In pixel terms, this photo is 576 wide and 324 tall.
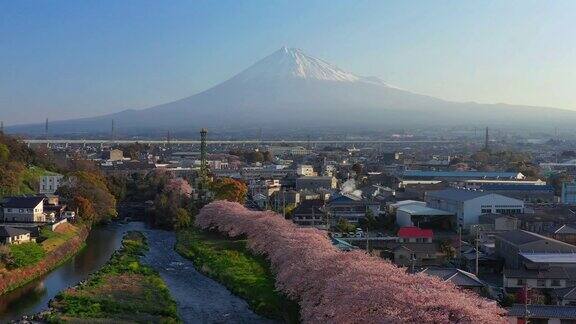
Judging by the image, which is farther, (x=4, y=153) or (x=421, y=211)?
(x=4, y=153)

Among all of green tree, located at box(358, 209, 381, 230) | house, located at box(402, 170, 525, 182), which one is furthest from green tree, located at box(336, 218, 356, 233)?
house, located at box(402, 170, 525, 182)

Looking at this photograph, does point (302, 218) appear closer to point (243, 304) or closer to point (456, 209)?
point (456, 209)

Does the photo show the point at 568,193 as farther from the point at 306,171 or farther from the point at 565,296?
the point at 565,296

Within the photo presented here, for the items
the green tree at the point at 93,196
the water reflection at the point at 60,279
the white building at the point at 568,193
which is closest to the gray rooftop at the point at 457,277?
the water reflection at the point at 60,279

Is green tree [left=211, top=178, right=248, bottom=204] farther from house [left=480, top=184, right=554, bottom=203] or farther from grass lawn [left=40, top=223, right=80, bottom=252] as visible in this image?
house [left=480, top=184, right=554, bottom=203]

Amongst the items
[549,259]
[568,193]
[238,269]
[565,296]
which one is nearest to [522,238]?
[549,259]

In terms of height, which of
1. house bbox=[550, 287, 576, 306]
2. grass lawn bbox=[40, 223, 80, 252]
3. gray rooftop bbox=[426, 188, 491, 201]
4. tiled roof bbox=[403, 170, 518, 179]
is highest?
gray rooftop bbox=[426, 188, 491, 201]

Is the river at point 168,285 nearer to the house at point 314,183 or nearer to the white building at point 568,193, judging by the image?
the house at point 314,183
